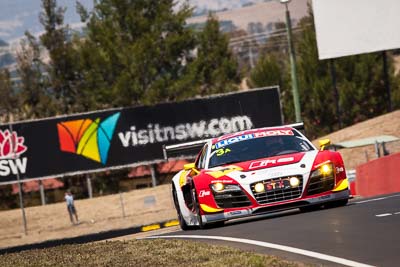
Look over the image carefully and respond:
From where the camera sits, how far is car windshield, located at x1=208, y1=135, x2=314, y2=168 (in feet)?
49.9


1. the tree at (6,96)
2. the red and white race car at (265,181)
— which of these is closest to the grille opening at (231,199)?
the red and white race car at (265,181)

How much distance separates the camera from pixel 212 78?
233 ft

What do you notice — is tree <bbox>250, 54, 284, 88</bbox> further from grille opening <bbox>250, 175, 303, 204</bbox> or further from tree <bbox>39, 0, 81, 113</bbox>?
grille opening <bbox>250, 175, 303, 204</bbox>

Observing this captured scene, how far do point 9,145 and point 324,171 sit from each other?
33.3m

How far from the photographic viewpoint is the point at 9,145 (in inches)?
1825

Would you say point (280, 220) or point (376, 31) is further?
point (376, 31)

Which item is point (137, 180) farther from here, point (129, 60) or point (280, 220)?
point (280, 220)

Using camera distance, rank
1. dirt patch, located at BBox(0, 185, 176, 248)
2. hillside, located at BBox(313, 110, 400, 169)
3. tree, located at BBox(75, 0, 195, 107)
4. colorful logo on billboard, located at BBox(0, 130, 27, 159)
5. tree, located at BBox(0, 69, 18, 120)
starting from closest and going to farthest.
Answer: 1. dirt patch, located at BBox(0, 185, 176, 248)
2. hillside, located at BBox(313, 110, 400, 169)
3. colorful logo on billboard, located at BBox(0, 130, 27, 159)
4. tree, located at BBox(75, 0, 195, 107)
5. tree, located at BBox(0, 69, 18, 120)

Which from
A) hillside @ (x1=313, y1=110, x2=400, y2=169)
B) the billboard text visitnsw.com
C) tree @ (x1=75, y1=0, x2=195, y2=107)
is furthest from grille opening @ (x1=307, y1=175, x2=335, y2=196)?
tree @ (x1=75, y1=0, x2=195, y2=107)

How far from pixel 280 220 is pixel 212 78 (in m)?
57.2

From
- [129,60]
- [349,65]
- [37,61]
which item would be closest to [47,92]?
[37,61]

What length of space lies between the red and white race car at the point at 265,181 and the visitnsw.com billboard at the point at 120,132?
31303 millimetres

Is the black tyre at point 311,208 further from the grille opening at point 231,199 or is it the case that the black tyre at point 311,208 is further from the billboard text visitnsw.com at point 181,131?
the billboard text visitnsw.com at point 181,131

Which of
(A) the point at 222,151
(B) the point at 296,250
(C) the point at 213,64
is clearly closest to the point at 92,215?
(C) the point at 213,64
